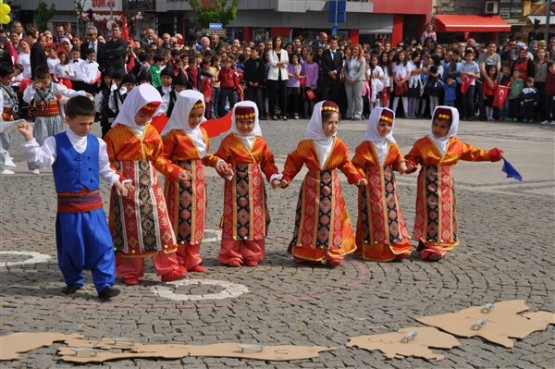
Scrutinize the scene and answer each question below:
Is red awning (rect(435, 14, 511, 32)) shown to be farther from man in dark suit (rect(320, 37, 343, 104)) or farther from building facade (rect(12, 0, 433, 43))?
man in dark suit (rect(320, 37, 343, 104))

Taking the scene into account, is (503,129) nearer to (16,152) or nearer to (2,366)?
(16,152)

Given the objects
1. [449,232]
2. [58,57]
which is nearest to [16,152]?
[58,57]

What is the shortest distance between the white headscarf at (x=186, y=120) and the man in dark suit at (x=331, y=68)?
42.4 feet

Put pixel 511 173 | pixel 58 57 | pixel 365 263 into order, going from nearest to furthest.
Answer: pixel 365 263, pixel 511 173, pixel 58 57

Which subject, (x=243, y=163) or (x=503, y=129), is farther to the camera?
(x=503, y=129)

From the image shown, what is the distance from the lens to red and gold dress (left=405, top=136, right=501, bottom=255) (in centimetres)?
812

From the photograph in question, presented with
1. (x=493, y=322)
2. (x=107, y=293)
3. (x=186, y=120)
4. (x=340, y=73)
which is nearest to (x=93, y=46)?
(x=340, y=73)

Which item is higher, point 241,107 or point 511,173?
point 241,107

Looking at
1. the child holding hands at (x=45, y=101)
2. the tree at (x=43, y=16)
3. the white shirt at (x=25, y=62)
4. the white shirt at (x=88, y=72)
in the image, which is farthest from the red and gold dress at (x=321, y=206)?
the tree at (x=43, y=16)

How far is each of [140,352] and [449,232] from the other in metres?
3.72

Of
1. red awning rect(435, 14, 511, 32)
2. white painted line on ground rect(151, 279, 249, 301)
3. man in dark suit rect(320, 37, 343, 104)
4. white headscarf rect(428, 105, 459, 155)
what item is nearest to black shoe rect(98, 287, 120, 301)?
white painted line on ground rect(151, 279, 249, 301)

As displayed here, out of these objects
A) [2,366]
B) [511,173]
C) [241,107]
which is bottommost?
Result: [2,366]

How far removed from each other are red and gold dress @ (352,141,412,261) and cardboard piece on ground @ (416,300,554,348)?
5.23ft

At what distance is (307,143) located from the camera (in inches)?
306
